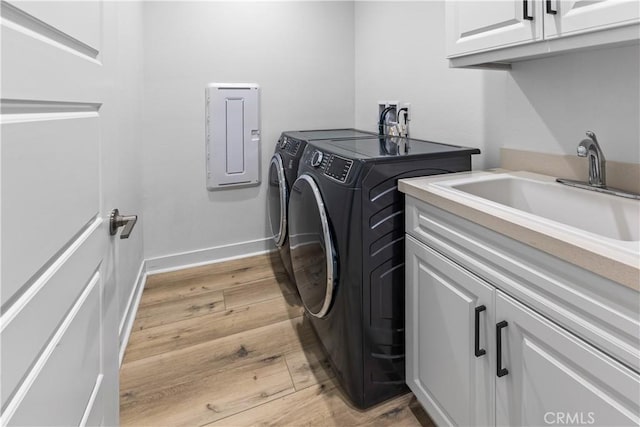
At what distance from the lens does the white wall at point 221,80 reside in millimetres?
2475

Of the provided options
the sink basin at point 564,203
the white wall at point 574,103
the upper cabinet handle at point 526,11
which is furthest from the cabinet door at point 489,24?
the sink basin at point 564,203

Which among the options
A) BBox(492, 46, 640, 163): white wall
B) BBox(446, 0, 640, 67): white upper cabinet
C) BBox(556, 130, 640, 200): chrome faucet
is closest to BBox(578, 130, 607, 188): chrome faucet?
BBox(556, 130, 640, 200): chrome faucet

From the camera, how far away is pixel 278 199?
2408 millimetres

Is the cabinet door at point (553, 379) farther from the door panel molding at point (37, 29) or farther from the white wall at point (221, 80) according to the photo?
the white wall at point (221, 80)

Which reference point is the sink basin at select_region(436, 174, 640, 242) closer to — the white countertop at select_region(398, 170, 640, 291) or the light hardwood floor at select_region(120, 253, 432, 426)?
the white countertop at select_region(398, 170, 640, 291)

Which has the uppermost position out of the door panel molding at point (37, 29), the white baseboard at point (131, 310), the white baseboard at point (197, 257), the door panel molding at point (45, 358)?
the door panel molding at point (37, 29)

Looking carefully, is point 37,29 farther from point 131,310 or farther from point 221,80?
point 221,80

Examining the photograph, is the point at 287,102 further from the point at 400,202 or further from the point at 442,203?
the point at 442,203

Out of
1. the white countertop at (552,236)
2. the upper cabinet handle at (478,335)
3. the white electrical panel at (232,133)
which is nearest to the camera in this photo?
the white countertop at (552,236)

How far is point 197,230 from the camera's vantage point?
8.96 feet

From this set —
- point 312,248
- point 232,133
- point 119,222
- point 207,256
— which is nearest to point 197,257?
point 207,256

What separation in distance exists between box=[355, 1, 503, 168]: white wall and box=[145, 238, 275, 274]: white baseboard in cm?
136

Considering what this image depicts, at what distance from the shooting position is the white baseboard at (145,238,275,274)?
8.64ft

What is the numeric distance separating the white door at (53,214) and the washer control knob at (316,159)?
34.3 inches
